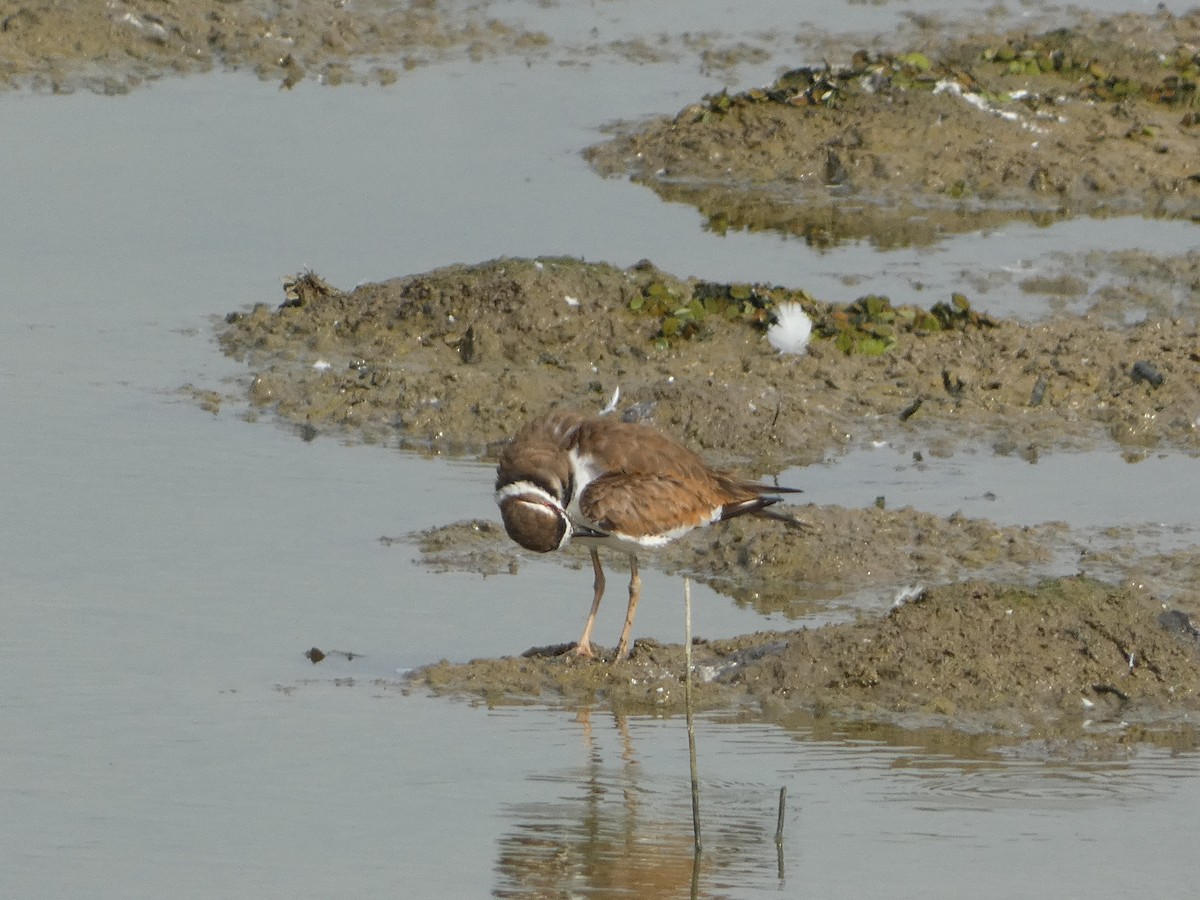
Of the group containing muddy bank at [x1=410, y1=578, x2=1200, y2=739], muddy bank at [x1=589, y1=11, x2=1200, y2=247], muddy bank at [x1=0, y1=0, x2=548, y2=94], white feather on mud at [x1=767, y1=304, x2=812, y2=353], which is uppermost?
muddy bank at [x1=0, y1=0, x2=548, y2=94]

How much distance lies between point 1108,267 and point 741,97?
3.72m

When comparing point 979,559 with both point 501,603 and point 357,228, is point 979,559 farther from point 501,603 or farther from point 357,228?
point 357,228

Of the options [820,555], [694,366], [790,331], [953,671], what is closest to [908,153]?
[790,331]

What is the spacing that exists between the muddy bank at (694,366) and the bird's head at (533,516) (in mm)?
2800

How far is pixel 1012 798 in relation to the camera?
6.46 meters

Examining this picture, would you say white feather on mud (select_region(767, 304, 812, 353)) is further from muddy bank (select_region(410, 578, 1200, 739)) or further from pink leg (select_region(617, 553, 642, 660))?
muddy bank (select_region(410, 578, 1200, 739))

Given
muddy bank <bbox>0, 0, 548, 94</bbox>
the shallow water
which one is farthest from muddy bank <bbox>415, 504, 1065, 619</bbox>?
muddy bank <bbox>0, 0, 548, 94</bbox>

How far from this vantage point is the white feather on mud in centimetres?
1134

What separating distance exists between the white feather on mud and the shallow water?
1330 mm

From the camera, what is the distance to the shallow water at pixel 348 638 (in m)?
5.95

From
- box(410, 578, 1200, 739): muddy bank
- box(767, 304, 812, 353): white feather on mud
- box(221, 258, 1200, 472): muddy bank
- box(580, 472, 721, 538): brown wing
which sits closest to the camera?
box(410, 578, 1200, 739): muddy bank

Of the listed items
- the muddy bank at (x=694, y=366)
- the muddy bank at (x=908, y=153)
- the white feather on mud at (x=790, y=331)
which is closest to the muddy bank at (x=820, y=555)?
the muddy bank at (x=694, y=366)

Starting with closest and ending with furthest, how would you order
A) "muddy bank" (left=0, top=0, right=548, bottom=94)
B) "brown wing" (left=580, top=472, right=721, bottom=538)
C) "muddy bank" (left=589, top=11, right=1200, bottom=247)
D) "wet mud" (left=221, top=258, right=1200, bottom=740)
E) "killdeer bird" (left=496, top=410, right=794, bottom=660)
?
"wet mud" (left=221, top=258, right=1200, bottom=740), "killdeer bird" (left=496, top=410, right=794, bottom=660), "brown wing" (left=580, top=472, right=721, bottom=538), "muddy bank" (left=589, top=11, right=1200, bottom=247), "muddy bank" (left=0, top=0, right=548, bottom=94)

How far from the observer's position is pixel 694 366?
11.2 meters
